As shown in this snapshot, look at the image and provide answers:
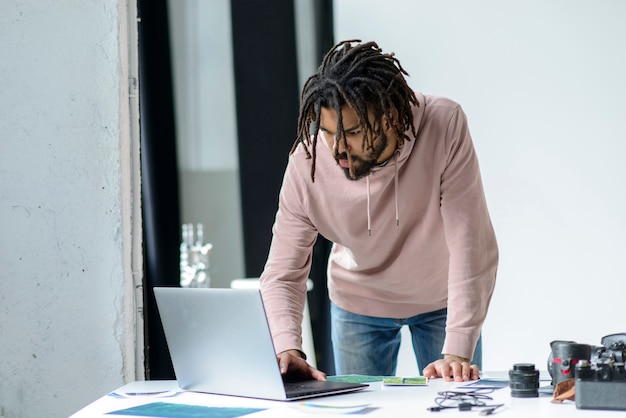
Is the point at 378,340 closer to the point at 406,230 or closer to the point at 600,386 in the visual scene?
the point at 406,230

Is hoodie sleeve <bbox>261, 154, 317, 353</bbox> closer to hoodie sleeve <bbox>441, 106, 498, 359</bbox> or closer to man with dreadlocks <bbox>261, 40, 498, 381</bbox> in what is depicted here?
man with dreadlocks <bbox>261, 40, 498, 381</bbox>

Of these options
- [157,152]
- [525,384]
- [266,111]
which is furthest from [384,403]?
[266,111]

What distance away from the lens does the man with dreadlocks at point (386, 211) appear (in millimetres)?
1686

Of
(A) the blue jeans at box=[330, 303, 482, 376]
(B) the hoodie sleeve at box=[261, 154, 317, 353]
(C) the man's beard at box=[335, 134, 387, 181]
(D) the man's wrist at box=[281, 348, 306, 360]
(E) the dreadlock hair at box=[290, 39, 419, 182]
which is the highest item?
(E) the dreadlock hair at box=[290, 39, 419, 182]

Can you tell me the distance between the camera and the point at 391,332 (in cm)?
208

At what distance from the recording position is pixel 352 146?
1702 millimetres

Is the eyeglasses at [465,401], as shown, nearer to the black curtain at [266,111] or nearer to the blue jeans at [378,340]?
the blue jeans at [378,340]

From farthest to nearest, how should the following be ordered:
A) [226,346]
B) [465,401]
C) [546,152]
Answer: [546,152], [226,346], [465,401]

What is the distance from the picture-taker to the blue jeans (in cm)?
203

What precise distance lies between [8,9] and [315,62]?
1875 mm

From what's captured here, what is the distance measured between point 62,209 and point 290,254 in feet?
2.01

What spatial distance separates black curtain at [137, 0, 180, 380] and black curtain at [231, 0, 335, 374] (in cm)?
33

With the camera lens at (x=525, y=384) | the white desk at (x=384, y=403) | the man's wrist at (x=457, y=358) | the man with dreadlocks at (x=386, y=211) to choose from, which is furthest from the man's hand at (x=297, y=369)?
the camera lens at (x=525, y=384)

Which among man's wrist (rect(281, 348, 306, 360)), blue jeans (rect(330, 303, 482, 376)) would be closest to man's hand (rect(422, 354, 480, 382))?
man's wrist (rect(281, 348, 306, 360))
